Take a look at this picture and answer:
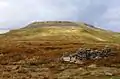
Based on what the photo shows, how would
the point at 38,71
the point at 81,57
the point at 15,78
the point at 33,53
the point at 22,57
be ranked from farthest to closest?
the point at 33,53 < the point at 22,57 < the point at 81,57 < the point at 38,71 < the point at 15,78

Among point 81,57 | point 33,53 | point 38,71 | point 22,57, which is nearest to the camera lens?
point 38,71

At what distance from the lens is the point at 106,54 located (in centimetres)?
7950

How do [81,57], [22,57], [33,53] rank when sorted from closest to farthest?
[81,57] → [22,57] → [33,53]

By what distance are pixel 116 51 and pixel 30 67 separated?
79.7ft

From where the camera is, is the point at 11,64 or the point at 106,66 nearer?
the point at 106,66

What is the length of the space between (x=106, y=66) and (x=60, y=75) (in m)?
13.8

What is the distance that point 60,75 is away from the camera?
65.2 m

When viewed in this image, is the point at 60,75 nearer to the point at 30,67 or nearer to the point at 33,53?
the point at 30,67

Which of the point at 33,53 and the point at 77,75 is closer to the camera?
the point at 77,75

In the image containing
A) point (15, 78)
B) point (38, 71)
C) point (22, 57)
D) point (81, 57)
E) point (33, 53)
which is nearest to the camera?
point (15, 78)

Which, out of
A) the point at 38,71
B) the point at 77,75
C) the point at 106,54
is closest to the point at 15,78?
the point at 38,71

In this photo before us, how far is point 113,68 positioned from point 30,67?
19.6 meters

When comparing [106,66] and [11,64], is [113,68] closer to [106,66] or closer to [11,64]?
[106,66]

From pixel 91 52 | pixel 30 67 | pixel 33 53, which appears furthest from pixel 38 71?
pixel 33 53
